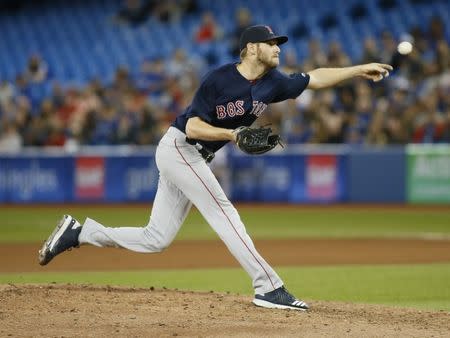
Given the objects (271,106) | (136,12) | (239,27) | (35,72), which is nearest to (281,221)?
(271,106)

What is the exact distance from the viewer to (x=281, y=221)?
16516 millimetres

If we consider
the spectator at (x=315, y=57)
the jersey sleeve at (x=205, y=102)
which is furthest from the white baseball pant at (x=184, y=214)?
the spectator at (x=315, y=57)

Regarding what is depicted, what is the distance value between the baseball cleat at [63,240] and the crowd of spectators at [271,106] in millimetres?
11347

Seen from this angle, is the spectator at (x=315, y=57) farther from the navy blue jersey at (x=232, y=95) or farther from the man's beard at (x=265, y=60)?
the man's beard at (x=265, y=60)

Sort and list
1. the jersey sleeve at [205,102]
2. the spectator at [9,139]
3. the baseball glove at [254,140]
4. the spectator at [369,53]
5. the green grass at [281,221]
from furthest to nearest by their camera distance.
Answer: the spectator at [9,139]
the spectator at [369,53]
the green grass at [281,221]
the jersey sleeve at [205,102]
the baseball glove at [254,140]

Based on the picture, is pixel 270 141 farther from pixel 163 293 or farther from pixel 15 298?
pixel 15 298

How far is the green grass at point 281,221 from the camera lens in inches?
570

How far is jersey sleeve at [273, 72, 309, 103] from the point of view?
7.02 meters

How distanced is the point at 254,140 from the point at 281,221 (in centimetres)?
1015

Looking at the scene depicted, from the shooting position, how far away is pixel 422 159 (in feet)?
60.7

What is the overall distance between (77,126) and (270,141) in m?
14.4

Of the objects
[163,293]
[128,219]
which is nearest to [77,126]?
[128,219]

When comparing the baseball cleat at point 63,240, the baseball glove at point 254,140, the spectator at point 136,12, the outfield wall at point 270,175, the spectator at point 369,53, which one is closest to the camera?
the baseball glove at point 254,140

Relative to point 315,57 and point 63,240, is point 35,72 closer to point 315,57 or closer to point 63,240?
point 315,57
